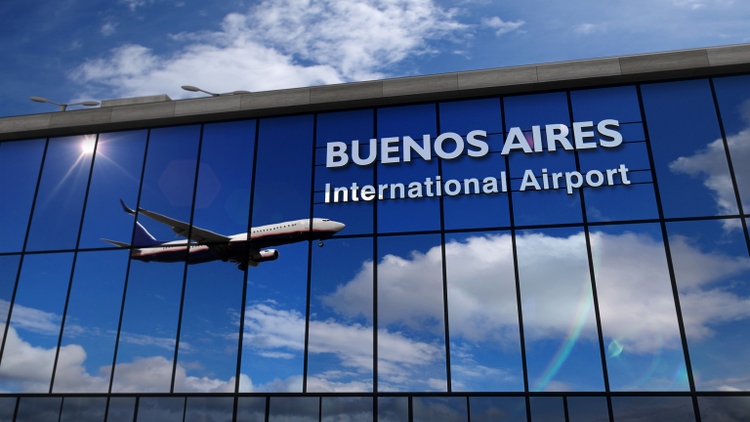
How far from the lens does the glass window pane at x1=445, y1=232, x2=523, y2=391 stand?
18.3 metres

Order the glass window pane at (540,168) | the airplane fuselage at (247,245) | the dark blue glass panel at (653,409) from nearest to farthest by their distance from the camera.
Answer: the dark blue glass panel at (653,409) → the glass window pane at (540,168) → the airplane fuselage at (247,245)

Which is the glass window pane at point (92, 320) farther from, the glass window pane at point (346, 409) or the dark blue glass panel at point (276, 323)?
the glass window pane at point (346, 409)

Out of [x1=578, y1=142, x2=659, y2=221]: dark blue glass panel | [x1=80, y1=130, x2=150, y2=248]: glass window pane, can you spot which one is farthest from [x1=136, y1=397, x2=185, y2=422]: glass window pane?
[x1=578, y1=142, x2=659, y2=221]: dark blue glass panel

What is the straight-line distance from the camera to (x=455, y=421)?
707 inches

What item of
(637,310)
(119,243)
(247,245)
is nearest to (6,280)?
(119,243)

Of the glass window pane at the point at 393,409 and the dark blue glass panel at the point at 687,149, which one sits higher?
the dark blue glass panel at the point at 687,149

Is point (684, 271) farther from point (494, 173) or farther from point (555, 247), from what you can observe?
point (494, 173)

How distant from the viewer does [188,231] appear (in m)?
21.8

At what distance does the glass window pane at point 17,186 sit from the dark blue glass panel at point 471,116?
1554cm

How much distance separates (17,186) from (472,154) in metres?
17.1

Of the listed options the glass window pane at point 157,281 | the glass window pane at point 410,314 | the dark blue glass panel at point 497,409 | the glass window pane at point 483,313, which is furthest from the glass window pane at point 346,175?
the dark blue glass panel at point 497,409

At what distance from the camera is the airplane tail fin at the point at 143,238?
860 inches

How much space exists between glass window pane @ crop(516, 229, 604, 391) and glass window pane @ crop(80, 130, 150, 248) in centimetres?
1368

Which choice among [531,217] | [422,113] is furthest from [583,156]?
[422,113]
